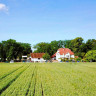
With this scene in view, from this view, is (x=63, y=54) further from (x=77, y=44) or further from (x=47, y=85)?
(x=47, y=85)

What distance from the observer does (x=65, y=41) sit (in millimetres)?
98688

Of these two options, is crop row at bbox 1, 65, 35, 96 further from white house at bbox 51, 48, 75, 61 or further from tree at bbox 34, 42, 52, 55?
tree at bbox 34, 42, 52, 55

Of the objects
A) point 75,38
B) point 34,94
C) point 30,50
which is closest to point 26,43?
point 30,50

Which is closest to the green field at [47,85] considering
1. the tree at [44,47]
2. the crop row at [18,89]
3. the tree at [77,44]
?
the crop row at [18,89]

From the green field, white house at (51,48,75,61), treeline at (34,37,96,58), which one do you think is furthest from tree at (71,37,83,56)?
the green field

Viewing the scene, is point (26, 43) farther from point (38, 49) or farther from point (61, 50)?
point (61, 50)

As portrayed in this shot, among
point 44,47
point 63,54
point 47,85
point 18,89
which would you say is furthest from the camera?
point 44,47

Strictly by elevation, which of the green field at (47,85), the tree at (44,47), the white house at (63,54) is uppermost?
the tree at (44,47)

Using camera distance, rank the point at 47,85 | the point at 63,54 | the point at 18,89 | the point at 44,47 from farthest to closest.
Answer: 1. the point at 44,47
2. the point at 63,54
3. the point at 47,85
4. the point at 18,89

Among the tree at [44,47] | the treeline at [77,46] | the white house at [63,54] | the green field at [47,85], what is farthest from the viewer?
the tree at [44,47]

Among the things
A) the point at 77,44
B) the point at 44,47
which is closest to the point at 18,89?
the point at 44,47

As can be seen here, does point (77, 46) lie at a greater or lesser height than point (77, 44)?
lesser

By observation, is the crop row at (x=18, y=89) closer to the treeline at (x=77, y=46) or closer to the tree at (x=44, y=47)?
the treeline at (x=77, y=46)

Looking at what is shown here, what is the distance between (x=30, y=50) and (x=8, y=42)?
38776 mm
